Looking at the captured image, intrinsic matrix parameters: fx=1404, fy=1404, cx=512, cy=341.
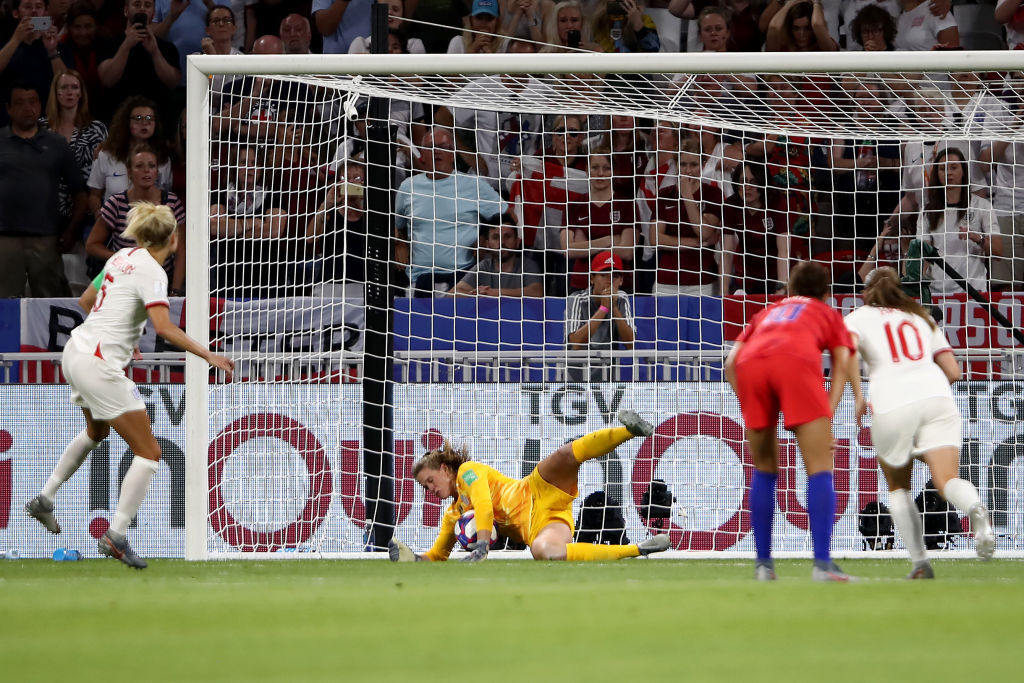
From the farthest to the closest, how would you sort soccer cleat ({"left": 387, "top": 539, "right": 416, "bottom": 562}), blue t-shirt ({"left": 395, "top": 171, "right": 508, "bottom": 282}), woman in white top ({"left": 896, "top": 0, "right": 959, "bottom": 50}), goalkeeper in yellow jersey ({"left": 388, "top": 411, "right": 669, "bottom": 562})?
woman in white top ({"left": 896, "top": 0, "right": 959, "bottom": 50}) → blue t-shirt ({"left": 395, "top": 171, "right": 508, "bottom": 282}) → goalkeeper in yellow jersey ({"left": 388, "top": 411, "right": 669, "bottom": 562}) → soccer cleat ({"left": 387, "top": 539, "right": 416, "bottom": 562})

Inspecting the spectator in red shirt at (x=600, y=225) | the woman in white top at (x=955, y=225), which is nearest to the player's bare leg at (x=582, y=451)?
the spectator in red shirt at (x=600, y=225)

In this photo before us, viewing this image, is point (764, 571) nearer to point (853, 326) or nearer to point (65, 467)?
point (853, 326)

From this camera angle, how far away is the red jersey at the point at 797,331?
662 centimetres

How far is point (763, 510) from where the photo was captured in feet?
22.0

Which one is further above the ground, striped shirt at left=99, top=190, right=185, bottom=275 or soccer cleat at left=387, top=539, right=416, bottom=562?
striped shirt at left=99, top=190, right=185, bottom=275

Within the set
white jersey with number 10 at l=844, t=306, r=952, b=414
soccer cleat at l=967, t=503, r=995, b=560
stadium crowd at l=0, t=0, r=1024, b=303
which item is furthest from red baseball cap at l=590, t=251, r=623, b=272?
soccer cleat at l=967, t=503, r=995, b=560

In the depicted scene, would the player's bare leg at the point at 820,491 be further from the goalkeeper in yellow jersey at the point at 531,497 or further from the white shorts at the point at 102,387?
the white shorts at the point at 102,387

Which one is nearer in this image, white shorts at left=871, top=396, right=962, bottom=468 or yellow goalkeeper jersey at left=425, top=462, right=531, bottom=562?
white shorts at left=871, top=396, right=962, bottom=468

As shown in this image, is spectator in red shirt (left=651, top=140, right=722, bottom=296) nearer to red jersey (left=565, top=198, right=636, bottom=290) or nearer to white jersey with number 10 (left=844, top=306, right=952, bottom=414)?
red jersey (left=565, top=198, right=636, bottom=290)

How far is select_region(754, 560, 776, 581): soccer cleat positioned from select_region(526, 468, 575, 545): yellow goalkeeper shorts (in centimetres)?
263

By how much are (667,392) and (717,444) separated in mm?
522

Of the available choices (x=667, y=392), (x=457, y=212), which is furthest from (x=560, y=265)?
(x=667, y=392)

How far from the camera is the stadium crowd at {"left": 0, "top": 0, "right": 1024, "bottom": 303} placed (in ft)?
34.6

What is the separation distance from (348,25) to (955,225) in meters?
6.46
